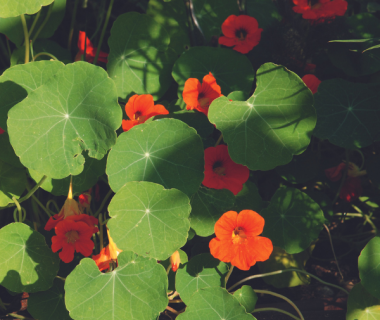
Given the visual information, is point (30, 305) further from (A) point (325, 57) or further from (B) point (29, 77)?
(A) point (325, 57)

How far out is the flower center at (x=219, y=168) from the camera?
137 centimetres

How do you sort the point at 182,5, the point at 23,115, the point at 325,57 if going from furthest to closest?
the point at 325,57 → the point at 182,5 → the point at 23,115

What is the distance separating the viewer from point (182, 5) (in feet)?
5.52

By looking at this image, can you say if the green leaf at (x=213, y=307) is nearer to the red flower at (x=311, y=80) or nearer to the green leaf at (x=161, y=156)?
the green leaf at (x=161, y=156)

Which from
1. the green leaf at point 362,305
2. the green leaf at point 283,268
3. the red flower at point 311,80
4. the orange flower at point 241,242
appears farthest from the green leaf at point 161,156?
the green leaf at point 362,305

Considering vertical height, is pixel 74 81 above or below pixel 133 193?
above

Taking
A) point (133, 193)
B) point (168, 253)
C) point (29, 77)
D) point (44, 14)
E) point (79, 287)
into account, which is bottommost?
point (79, 287)

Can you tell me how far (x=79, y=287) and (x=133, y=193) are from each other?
0.39m

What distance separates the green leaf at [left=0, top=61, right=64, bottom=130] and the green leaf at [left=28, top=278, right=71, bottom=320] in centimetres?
72

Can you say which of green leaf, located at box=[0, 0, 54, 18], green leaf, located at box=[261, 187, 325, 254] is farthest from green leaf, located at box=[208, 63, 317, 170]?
Answer: green leaf, located at box=[0, 0, 54, 18]

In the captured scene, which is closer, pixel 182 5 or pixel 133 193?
pixel 133 193

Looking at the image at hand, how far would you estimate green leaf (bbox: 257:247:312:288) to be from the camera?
1.70m

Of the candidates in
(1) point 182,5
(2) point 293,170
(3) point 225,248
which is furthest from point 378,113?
(1) point 182,5

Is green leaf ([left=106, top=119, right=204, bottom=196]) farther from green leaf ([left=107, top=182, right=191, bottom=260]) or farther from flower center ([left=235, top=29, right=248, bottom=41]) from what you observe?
flower center ([left=235, top=29, right=248, bottom=41])
